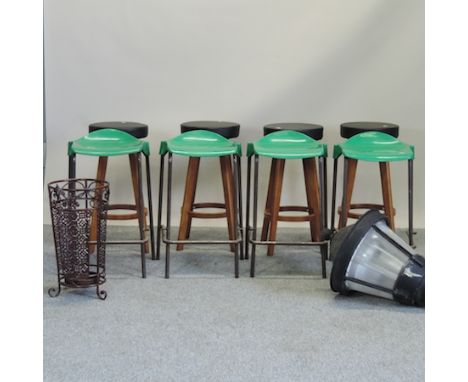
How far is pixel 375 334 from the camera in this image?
2961mm

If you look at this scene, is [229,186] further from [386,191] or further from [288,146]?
[386,191]

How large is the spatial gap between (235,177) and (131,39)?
4.28 ft

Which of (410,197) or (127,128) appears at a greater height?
(127,128)

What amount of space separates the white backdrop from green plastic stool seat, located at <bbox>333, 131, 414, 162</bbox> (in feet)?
2.08

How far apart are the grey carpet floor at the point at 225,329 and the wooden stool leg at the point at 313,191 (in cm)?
23

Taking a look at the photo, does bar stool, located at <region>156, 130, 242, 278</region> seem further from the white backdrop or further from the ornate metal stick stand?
the white backdrop

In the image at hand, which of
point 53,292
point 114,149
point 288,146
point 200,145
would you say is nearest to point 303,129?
point 288,146

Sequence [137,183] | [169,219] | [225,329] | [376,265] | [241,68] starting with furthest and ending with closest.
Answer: [241,68] → [137,183] → [169,219] → [376,265] → [225,329]

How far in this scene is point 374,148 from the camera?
392 centimetres

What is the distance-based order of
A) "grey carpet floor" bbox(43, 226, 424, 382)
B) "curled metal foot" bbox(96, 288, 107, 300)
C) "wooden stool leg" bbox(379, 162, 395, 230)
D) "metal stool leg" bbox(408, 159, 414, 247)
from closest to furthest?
"grey carpet floor" bbox(43, 226, 424, 382), "curled metal foot" bbox(96, 288, 107, 300), "metal stool leg" bbox(408, 159, 414, 247), "wooden stool leg" bbox(379, 162, 395, 230)

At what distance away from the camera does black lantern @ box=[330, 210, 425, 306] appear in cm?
328

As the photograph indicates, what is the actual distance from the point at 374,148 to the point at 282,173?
52 centimetres

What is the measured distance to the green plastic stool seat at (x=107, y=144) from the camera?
378 cm

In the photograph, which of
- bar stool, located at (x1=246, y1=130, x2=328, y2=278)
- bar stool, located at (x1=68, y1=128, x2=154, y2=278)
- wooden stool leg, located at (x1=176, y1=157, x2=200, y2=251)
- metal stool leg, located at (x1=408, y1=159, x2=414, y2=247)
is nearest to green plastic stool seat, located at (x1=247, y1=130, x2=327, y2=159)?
bar stool, located at (x1=246, y1=130, x2=328, y2=278)
